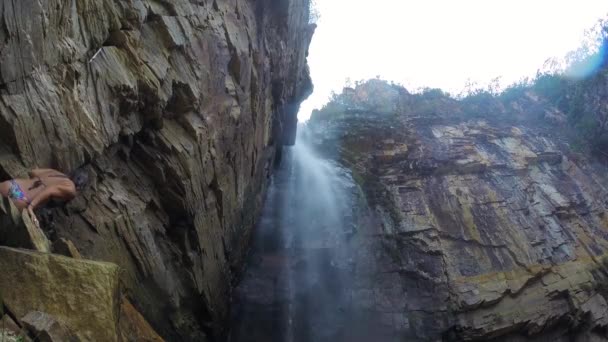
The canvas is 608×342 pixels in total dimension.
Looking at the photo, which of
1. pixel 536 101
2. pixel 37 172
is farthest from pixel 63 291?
pixel 536 101

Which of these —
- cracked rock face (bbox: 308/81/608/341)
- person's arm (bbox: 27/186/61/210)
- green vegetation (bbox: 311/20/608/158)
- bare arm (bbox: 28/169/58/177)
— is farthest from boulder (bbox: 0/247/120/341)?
green vegetation (bbox: 311/20/608/158)

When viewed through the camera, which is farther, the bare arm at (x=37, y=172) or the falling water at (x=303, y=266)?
the falling water at (x=303, y=266)

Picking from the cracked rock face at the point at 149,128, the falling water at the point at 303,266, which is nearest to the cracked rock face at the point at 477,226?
the falling water at the point at 303,266

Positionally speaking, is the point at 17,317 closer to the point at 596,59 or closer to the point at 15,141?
the point at 15,141

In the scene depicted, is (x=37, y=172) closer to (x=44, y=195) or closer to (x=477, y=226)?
(x=44, y=195)

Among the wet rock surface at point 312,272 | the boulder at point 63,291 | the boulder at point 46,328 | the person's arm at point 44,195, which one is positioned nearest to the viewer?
the boulder at point 46,328

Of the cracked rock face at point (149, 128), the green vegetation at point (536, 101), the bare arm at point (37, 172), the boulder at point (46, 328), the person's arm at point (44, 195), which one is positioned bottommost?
the boulder at point (46, 328)

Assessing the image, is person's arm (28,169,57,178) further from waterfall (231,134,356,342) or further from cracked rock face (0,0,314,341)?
waterfall (231,134,356,342)

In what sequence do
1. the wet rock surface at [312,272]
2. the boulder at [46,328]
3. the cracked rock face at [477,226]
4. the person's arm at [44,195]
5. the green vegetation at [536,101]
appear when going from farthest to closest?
the green vegetation at [536,101] < the cracked rock face at [477,226] < the wet rock surface at [312,272] < the person's arm at [44,195] < the boulder at [46,328]

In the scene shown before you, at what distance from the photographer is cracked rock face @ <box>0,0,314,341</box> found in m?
5.73

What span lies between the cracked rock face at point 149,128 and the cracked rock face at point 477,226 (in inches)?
277

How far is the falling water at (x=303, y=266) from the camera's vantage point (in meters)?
15.4

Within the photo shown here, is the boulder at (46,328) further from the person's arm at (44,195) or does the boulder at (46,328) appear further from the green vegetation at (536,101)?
the green vegetation at (536,101)

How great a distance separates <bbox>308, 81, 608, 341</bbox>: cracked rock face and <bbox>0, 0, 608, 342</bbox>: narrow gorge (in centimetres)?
9
